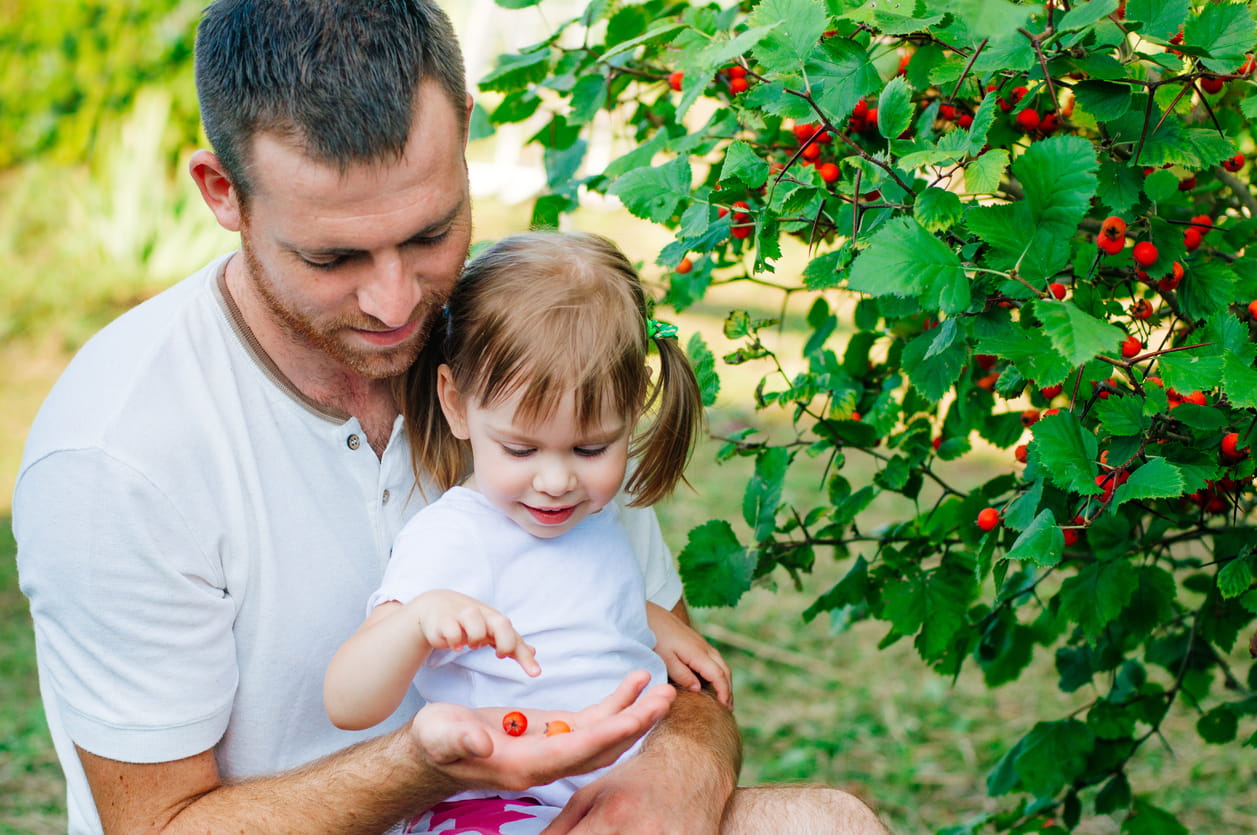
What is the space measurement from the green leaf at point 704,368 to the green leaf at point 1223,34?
0.77 m

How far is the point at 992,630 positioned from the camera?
83.7 inches

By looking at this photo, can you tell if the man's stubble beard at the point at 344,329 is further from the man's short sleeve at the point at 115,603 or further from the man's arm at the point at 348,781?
the man's arm at the point at 348,781

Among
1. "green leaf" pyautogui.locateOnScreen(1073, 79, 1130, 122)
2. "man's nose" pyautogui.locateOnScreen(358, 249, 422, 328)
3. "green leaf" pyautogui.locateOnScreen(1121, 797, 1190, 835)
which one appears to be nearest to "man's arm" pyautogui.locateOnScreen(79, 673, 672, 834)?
"man's nose" pyautogui.locateOnScreen(358, 249, 422, 328)

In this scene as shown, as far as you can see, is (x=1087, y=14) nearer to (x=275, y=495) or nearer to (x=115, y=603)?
(x=275, y=495)

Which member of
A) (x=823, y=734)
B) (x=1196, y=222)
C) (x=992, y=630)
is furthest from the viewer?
(x=823, y=734)

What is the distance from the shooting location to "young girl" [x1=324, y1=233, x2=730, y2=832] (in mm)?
1563

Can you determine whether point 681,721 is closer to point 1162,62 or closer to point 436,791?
point 436,791

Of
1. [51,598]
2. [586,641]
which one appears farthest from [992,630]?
[51,598]

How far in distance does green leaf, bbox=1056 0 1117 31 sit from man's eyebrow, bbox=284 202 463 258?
2.63ft

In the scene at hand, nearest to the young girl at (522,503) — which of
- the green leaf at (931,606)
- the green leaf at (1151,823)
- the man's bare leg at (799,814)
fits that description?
the man's bare leg at (799,814)

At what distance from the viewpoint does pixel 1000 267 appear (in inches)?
49.8

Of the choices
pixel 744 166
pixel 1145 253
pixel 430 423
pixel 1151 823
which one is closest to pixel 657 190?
pixel 744 166

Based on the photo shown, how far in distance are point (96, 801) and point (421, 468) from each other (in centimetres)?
61

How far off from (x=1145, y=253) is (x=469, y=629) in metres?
0.96
